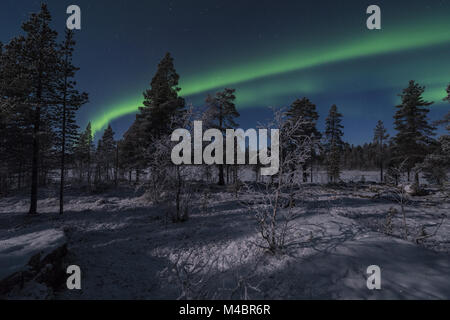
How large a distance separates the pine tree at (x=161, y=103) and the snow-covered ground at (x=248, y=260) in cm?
1029

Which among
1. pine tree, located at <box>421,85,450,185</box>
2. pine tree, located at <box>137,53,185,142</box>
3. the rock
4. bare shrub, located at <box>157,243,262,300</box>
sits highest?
pine tree, located at <box>137,53,185,142</box>

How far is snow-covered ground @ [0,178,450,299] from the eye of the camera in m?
4.52

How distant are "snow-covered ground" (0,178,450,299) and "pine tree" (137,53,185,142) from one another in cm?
1029

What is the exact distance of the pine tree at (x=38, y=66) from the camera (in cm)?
1291

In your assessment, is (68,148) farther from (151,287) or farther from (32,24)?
(151,287)

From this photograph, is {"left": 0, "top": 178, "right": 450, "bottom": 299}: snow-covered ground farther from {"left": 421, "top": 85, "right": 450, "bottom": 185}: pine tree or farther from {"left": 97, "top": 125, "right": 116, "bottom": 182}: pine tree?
A: {"left": 97, "top": 125, "right": 116, "bottom": 182}: pine tree

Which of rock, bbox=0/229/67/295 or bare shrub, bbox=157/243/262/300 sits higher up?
rock, bbox=0/229/67/295

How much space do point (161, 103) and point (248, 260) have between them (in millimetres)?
17410

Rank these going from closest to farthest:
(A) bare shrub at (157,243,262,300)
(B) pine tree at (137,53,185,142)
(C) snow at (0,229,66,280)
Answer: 1. (C) snow at (0,229,66,280)
2. (A) bare shrub at (157,243,262,300)
3. (B) pine tree at (137,53,185,142)

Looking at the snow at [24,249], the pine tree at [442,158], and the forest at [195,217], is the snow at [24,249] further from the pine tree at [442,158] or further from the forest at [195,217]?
the pine tree at [442,158]

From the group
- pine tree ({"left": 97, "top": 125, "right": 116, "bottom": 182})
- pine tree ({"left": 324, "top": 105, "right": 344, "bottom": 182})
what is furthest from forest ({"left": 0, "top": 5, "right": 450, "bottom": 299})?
pine tree ({"left": 97, "top": 125, "right": 116, "bottom": 182})
